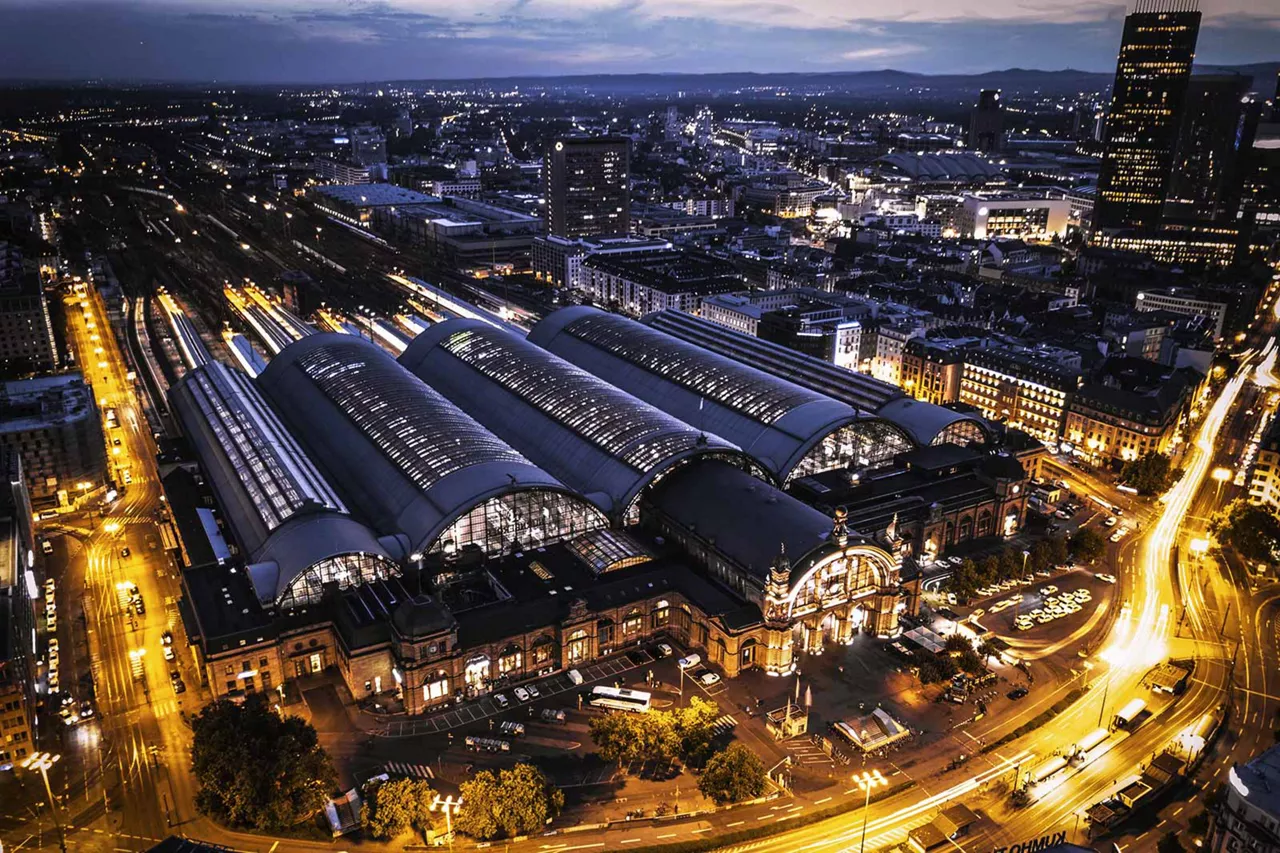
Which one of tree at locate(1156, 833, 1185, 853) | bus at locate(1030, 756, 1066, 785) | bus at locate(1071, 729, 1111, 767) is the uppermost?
tree at locate(1156, 833, 1185, 853)

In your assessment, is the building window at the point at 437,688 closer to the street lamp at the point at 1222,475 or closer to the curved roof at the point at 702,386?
the curved roof at the point at 702,386

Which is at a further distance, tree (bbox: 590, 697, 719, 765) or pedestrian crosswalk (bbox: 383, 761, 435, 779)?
pedestrian crosswalk (bbox: 383, 761, 435, 779)

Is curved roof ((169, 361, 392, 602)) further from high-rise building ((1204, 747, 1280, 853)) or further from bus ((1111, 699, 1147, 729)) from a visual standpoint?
high-rise building ((1204, 747, 1280, 853))

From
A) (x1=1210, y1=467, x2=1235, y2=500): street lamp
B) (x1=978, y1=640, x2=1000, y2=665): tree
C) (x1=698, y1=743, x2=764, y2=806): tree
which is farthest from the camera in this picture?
(x1=1210, y1=467, x2=1235, y2=500): street lamp

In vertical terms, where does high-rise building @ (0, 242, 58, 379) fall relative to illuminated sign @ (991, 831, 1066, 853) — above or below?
above

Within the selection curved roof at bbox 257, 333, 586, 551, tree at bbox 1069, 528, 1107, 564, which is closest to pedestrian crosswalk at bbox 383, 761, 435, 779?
curved roof at bbox 257, 333, 586, 551

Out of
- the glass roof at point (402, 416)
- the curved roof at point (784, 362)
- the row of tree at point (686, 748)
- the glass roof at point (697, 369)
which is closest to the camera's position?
the row of tree at point (686, 748)

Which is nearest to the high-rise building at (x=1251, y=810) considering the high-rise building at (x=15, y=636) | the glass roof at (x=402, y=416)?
the glass roof at (x=402, y=416)
